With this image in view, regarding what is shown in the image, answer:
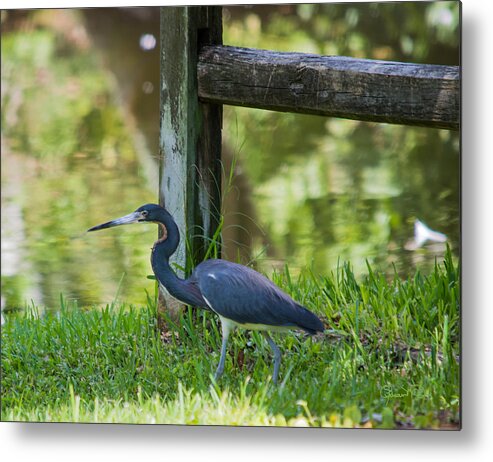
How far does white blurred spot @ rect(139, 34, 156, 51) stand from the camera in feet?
10.4

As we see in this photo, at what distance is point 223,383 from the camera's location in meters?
2.96

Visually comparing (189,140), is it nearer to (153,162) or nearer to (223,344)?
(153,162)

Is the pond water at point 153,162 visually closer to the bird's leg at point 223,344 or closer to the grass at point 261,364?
the grass at point 261,364

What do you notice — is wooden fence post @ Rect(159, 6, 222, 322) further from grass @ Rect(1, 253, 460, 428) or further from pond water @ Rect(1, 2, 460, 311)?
grass @ Rect(1, 253, 460, 428)

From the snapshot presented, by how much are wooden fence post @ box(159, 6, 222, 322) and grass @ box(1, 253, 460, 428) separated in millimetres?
265

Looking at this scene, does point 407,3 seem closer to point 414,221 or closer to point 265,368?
point 414,221

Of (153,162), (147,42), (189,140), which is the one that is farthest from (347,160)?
(147,42)

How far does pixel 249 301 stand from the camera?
9.43ft

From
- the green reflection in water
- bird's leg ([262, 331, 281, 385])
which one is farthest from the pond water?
bird's leg ([262, 331, 281, 385])

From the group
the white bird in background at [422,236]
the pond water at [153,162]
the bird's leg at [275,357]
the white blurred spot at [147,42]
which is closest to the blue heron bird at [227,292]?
the bird's leg at [275,357]

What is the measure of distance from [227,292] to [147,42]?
2.79ft

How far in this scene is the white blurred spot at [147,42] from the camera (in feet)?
10.4

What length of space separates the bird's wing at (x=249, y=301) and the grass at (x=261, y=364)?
0.09m

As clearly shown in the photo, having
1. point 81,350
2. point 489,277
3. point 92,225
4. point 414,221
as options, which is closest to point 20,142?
point 92,225
